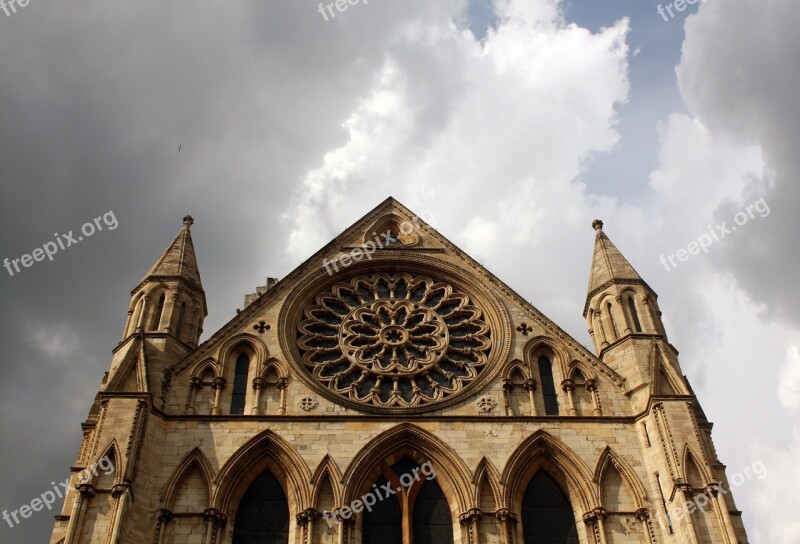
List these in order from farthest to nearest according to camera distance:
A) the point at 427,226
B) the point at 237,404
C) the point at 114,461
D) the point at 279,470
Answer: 1. the point at 427,226
2. the point at 237,404
3. the point at 279,470
4. the point at 114,461

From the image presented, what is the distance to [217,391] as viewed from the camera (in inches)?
829

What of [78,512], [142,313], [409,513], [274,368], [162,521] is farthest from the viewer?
[142,313]

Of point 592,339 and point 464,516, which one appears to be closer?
point 464,516

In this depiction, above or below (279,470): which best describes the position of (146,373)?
above

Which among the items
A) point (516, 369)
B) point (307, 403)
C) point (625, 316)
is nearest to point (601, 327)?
point (625, 316)

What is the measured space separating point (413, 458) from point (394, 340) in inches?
145

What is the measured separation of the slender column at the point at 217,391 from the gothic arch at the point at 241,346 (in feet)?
1.48

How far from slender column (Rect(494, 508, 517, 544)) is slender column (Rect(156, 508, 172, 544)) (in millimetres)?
6917

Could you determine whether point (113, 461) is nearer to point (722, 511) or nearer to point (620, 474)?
point (620, 474)

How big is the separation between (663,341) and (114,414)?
43.5ft

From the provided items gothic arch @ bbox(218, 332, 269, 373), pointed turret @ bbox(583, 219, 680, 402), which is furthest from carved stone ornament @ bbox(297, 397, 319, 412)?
pointed turret @ bbox(583, 219, 680, 402)

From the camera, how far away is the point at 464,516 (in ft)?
61.7

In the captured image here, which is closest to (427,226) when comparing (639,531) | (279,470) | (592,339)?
(592,339)

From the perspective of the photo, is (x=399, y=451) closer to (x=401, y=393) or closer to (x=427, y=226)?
(x=401, y=393)
